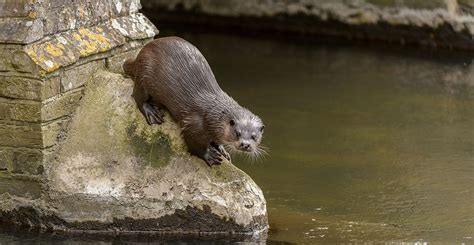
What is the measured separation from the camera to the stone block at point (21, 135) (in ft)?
21.9

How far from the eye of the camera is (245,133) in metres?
6.60

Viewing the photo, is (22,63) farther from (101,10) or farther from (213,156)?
(213,156)

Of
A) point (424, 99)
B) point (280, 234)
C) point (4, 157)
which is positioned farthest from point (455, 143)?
point (4, 157)

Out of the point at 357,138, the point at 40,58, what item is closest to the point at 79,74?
the point at 40,58

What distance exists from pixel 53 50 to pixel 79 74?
316 mm

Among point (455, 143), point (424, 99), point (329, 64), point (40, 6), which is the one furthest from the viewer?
point (329, 64)

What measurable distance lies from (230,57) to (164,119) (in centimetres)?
620

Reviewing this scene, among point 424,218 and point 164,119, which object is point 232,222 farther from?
point 424,218

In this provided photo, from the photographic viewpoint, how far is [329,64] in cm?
1267

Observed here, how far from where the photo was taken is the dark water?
729 cm

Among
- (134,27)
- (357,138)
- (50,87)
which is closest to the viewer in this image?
(50,87)

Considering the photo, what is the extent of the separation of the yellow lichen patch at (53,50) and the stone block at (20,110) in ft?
1.03

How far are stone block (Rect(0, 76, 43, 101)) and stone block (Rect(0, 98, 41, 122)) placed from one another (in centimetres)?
3

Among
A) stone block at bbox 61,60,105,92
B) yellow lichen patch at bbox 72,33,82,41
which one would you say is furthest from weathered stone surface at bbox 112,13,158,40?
yellow lichen patch at bbox 72,33,82,41
